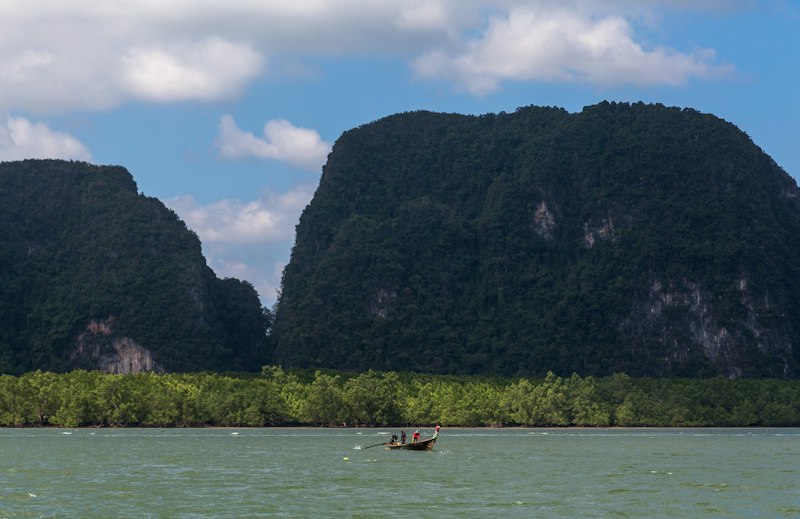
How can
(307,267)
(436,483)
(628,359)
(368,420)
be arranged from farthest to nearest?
1. (307,267)
2. (628,359)
3. (368,420)
4. (436,483)

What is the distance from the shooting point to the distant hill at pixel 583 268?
16138cm

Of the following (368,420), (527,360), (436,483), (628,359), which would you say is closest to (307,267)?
(527,360)

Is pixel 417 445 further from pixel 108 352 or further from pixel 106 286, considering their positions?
pixel 106 286

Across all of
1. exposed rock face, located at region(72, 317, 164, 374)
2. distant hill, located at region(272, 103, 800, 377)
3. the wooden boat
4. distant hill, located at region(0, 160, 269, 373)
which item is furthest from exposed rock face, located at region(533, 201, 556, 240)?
the wooden boat

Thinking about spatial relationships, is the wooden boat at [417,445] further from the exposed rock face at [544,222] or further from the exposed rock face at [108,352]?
the exposed rock face at [544,222]

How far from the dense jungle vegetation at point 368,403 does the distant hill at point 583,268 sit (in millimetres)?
42217

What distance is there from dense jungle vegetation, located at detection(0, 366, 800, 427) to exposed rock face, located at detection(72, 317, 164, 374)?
146 ft

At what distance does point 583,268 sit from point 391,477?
12068cm

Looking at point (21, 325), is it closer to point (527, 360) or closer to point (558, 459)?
point (527, 360)

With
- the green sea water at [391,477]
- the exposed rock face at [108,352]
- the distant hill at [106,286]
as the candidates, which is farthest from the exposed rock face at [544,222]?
the green sea water at [391,477]

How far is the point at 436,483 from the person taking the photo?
52.4 metres

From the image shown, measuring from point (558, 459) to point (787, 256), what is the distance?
114 meters

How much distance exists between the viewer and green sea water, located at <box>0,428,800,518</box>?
43.3m

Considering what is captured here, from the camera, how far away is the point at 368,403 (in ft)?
340
